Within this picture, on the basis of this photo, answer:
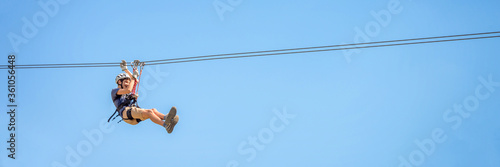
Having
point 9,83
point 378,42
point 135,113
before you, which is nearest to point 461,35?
point 378,42

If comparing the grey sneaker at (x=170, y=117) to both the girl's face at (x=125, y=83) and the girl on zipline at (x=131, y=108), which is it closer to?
the girl on zipline at (x=131, y=108)

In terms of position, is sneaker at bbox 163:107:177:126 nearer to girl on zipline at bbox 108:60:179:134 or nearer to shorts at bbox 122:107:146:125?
girl on zipline at bbox 108:60:179:134

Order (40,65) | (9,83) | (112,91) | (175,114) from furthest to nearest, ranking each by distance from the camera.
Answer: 1. (9,83)
2. (40,65)
3. (112,91)
4. (175,114)

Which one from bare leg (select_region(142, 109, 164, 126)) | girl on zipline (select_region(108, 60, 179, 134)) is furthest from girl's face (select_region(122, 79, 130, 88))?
bare leg (select_region(142, 109, 164, 126))

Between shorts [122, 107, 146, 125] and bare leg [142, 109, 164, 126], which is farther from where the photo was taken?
shorts [122, 107, 146, 125]

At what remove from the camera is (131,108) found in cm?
1246

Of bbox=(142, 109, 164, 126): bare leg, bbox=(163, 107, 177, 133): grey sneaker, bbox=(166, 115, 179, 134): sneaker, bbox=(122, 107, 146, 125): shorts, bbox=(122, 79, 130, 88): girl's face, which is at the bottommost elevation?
bbox=(166, 115, 179, 134): sneaker

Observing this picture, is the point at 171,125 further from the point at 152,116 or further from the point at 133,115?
the point at 133,115

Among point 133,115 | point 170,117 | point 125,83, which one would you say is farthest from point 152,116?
point 125,83

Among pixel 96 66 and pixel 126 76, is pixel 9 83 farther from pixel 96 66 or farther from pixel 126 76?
pixel 126 76

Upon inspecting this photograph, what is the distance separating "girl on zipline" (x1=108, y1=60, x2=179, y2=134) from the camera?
12.1m

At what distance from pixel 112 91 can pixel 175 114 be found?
62.6 inches

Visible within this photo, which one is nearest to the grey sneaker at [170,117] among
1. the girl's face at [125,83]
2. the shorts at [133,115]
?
the shorts at [133,115]

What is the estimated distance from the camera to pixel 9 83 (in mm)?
15305
